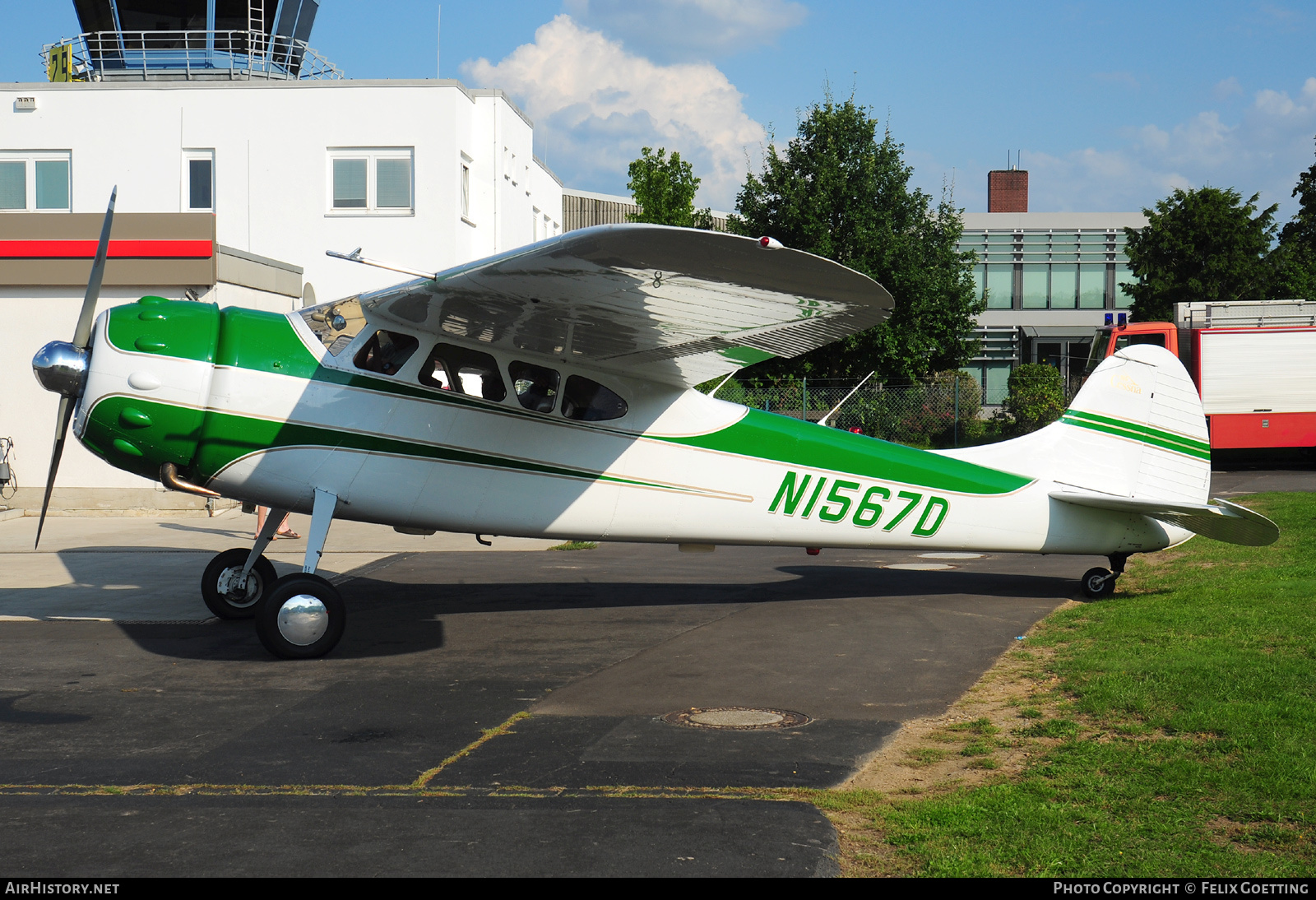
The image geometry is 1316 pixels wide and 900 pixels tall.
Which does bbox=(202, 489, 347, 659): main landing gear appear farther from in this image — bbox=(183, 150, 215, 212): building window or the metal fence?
the metal fence

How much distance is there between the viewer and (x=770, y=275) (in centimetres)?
589

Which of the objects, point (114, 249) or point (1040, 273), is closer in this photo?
point (114, 249)

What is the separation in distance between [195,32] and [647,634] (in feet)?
79.0

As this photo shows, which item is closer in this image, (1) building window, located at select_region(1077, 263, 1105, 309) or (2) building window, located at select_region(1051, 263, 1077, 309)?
(1) building window, located at select_region(1077, 263, 1105, 309)

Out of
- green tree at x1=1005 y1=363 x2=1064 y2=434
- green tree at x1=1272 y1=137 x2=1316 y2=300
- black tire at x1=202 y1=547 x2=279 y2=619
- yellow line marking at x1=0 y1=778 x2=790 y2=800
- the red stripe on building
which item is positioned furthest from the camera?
green tree at x1=1272 y1=137 x2=1316 y2=300

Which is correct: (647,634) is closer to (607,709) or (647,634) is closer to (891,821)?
(607,709)

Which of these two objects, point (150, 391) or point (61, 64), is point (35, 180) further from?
point (150, 391)

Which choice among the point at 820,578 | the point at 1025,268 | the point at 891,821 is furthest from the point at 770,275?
the point at 1025,268

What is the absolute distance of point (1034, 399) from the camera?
26703mm

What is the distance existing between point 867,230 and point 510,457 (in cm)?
2135

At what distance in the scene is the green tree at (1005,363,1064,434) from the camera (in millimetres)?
26250

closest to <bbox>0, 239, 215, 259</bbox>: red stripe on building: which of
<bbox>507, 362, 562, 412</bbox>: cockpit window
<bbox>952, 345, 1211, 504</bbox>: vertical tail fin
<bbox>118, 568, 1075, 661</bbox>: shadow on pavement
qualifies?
<bbox>118, 568, 1075, 661</bbox>: shadow on pavement

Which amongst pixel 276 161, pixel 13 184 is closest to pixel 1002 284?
pixel 276 161

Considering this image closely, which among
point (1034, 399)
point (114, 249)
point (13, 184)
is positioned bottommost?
point (1034, 399)
